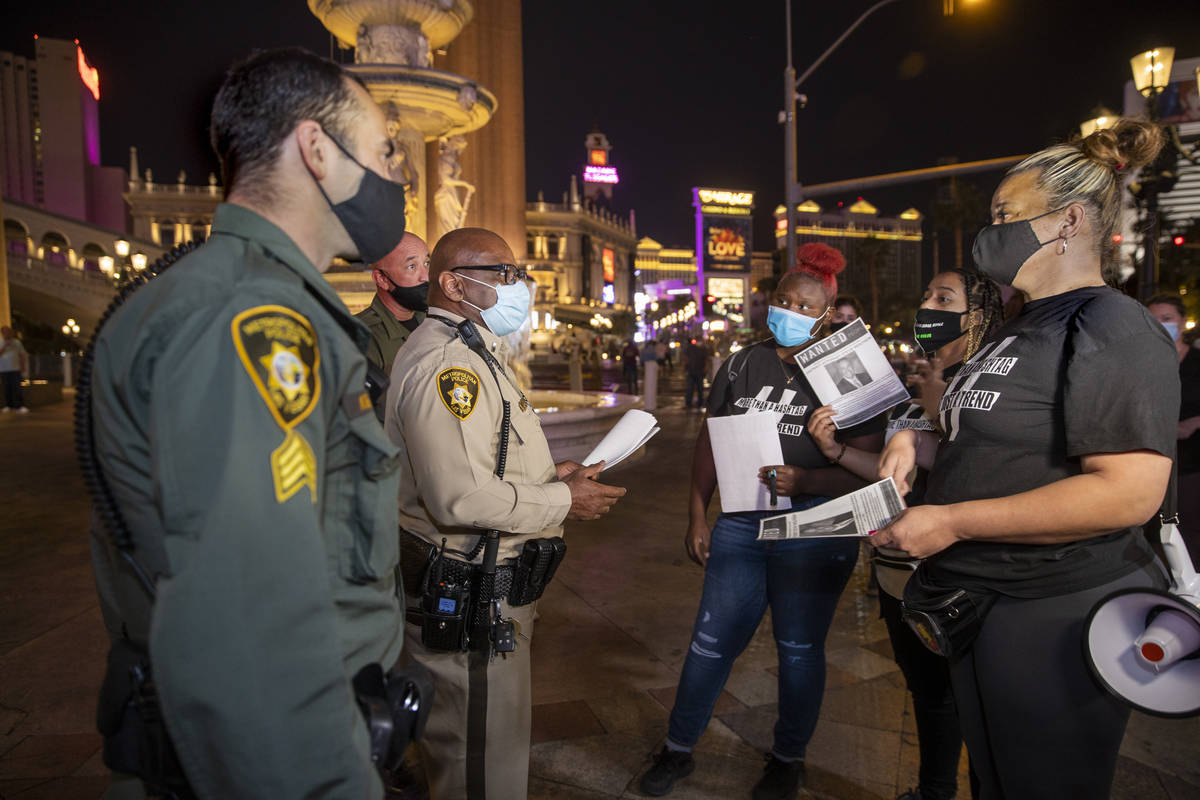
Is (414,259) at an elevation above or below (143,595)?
above

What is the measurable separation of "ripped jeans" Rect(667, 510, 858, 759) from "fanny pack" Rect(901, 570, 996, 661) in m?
0.96

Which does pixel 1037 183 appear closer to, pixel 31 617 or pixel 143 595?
pixel 143 595

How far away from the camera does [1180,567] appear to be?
1.84m

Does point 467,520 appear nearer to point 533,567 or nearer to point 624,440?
point 533,567

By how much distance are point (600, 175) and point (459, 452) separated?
135 metres

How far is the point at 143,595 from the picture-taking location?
49.4 inches

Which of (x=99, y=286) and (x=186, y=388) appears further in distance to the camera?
(x=99, y=286)

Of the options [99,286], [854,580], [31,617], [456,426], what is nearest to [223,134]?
[456,426]

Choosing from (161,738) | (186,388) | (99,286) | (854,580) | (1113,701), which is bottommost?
(854,580)

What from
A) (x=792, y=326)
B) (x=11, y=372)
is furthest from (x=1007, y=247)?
(x=11, y=372)

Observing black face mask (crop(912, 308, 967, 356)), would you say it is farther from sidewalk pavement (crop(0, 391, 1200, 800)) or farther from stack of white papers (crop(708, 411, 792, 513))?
sidewalk pavement (crop(0, 391, 1200, 800))

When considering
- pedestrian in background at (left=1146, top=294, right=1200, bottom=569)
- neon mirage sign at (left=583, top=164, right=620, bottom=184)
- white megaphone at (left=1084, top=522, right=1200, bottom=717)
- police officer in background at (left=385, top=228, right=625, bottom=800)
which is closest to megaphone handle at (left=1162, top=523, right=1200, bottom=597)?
white megaphone at (left=1084, top=522, right=1200, bottom=717)

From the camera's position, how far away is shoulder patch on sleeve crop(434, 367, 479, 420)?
2080 millimetres

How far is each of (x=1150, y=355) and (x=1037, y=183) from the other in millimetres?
578
